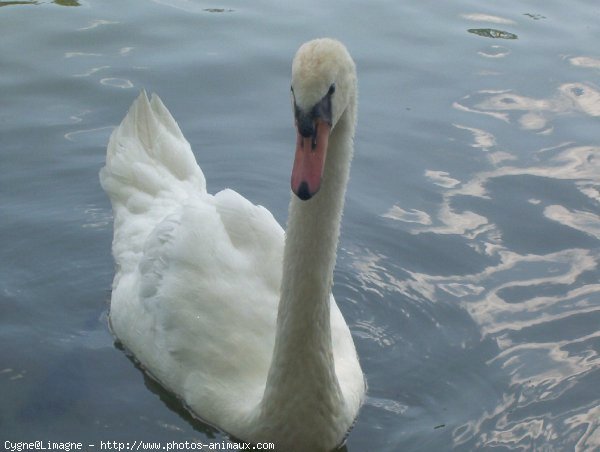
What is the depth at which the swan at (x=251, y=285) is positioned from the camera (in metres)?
5.30

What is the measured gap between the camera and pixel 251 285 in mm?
6652

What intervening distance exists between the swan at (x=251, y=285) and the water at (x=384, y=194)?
0.27 metres

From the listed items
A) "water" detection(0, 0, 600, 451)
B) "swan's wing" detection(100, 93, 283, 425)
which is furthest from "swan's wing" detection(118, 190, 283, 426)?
"water" detection(0, 0, 600, 451)

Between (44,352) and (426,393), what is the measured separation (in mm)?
2347

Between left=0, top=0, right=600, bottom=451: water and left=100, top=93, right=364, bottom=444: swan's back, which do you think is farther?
left=0, top=0, right=600, bottom=451: water

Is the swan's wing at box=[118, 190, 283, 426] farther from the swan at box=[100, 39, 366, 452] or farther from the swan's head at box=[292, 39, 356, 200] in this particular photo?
the swan's head at box=[292, 39, 356, 200]

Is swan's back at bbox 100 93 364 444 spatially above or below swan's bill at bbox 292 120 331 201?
below

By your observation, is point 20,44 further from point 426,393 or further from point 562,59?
point 426,393

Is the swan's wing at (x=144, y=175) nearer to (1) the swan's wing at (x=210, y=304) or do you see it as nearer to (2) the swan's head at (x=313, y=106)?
(1) the swan's wing at (x=210, y=304)

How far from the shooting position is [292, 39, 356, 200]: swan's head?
502 centimetres

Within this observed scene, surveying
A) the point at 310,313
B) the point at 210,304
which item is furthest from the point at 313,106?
the point at 210,304

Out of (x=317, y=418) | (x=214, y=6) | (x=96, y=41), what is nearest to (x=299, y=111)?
(x=317, y=418)

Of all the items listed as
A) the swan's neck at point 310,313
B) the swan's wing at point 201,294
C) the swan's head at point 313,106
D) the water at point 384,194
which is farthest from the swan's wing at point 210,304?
the swan's head at point 313,106

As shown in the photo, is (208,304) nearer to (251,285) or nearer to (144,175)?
(251,285)
